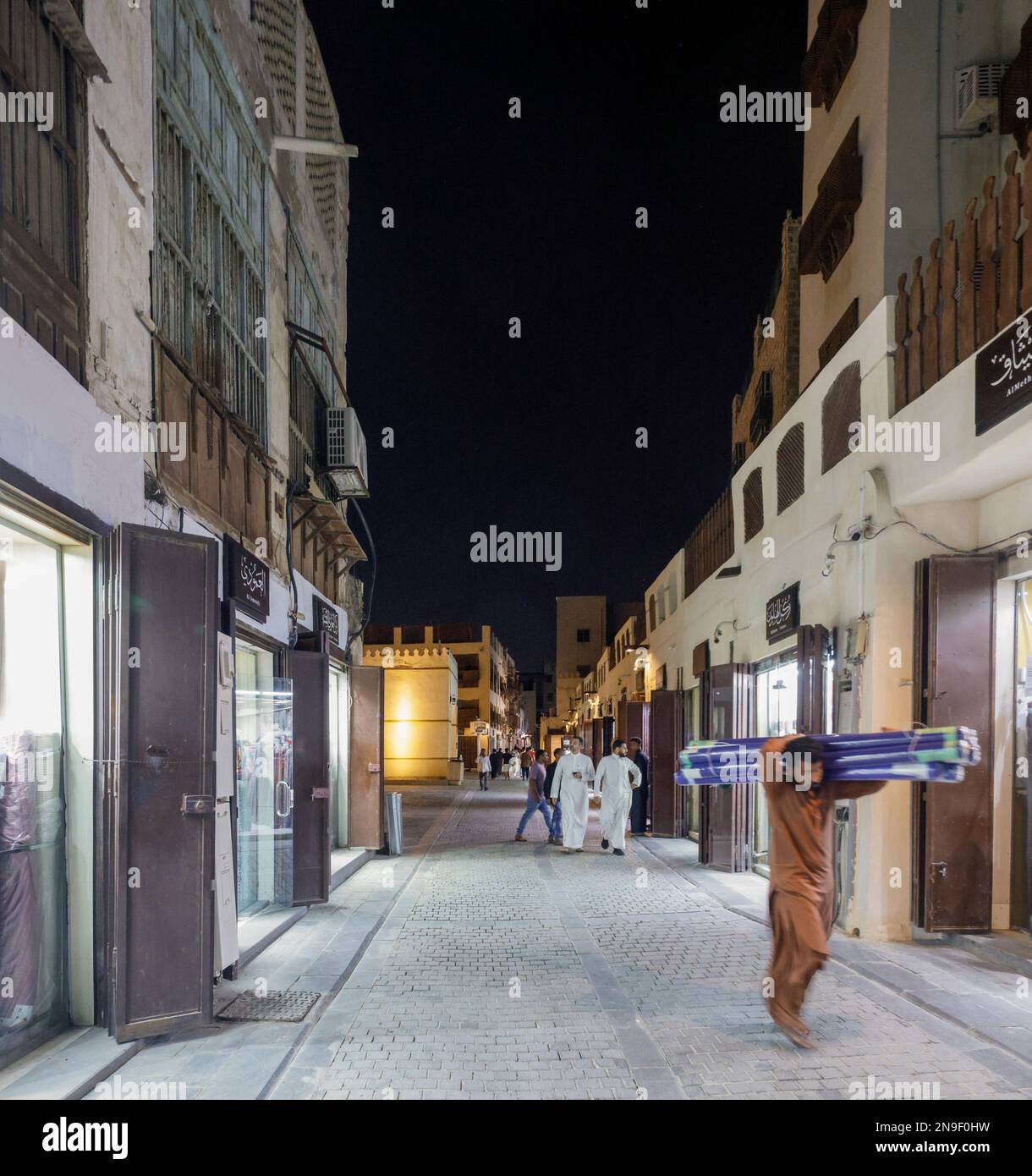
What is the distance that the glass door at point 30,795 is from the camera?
14.8 ft

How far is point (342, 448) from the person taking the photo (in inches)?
485

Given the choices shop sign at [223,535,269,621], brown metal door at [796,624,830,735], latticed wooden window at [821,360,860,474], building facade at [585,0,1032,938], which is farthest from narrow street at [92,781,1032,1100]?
latticed wooden window at [821,360,860,474]

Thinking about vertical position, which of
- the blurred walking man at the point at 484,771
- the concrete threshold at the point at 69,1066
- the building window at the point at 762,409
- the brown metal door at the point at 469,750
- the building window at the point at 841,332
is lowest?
the brown metal door at the point at 469,750

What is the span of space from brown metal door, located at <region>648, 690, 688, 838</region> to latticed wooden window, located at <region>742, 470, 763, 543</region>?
385 centimetres

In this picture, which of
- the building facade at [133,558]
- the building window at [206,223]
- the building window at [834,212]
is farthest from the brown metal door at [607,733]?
the building window at [206,223]

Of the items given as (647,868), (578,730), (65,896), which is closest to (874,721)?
(647,868)

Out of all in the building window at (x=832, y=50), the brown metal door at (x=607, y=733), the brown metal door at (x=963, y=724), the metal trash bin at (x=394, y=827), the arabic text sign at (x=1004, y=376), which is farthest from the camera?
the brown metal door at (x=607, y=733)

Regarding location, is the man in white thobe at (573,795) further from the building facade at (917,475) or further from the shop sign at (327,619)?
the shop sign at (327,619)

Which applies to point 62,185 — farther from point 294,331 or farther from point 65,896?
point 294,331

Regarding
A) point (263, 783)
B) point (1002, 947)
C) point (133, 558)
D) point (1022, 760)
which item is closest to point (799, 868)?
point (1002, 947)

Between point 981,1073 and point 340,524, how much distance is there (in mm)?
10407

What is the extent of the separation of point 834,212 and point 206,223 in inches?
285

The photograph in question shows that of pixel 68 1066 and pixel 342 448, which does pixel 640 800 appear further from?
pixel 68 1066

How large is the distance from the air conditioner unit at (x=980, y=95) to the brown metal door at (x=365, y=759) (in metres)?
9.70
